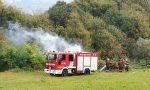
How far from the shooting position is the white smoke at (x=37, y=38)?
166 feet

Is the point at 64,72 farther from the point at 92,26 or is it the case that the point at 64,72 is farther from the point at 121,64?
the point at 92,26

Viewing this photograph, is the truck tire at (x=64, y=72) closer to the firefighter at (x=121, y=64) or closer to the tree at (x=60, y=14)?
the firefighter at (x=121, y=64)

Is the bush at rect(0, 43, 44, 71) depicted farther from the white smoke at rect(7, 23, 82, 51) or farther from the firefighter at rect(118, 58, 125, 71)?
the firefighter at rect(118, 58, 125, 71)

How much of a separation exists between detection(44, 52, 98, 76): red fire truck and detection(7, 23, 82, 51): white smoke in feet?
26.3

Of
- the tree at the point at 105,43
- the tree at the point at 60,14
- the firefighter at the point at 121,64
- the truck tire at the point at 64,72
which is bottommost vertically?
the truck tire at the point at 64,72

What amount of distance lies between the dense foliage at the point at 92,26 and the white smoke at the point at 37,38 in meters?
1.24

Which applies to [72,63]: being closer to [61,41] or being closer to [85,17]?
[61,41]

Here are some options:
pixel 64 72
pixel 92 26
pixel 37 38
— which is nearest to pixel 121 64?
pixel 64 72

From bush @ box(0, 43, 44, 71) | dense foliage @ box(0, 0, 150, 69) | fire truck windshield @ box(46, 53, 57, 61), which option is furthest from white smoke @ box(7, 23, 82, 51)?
fire truck windshield @ box(46, 53, 57, 61)

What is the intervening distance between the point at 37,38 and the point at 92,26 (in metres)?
14.4

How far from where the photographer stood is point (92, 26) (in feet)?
216

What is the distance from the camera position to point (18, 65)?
43.0 m

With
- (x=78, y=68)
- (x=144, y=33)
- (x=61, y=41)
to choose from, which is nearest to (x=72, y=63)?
(x=78, y=68)

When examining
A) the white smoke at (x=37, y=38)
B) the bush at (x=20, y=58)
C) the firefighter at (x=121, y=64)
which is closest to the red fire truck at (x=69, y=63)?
the bush at (x=20, y=58)
